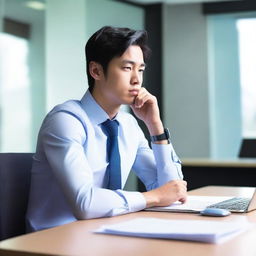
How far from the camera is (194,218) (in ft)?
5.05

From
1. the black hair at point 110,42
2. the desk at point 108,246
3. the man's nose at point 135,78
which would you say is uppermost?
the black hair at point 110,42

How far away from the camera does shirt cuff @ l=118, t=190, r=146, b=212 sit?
1638 millimetres

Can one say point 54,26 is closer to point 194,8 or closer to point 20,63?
point 20,63

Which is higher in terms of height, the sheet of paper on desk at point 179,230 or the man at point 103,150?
the man at point 103,150

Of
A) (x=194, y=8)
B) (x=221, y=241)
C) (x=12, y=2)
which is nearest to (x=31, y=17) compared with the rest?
(x=12, y=2)

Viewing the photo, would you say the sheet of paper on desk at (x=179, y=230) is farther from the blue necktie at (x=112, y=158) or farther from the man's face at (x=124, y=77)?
the man's face at (x=124, y=77)

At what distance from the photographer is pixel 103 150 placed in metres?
1.94

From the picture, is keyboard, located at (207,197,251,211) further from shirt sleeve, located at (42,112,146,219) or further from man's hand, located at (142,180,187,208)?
shirt sleeve, located at (42,112,146,219)

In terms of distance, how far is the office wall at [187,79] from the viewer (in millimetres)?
6430

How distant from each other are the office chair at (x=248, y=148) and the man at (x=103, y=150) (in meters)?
2.49

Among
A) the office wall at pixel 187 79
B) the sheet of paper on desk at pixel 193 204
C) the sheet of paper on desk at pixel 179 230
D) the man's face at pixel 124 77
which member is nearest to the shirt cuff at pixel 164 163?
the sheet of paper on desk at pixel 193 204

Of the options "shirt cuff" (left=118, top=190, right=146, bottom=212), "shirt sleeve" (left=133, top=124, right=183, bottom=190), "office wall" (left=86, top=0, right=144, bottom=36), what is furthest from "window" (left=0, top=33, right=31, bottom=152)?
"shirt cuff" (left=118, top=190, right=146, bottom=212)

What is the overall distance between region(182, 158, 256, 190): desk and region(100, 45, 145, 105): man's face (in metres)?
2.10

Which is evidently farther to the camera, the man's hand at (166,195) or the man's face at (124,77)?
the man's face at (124,77)
